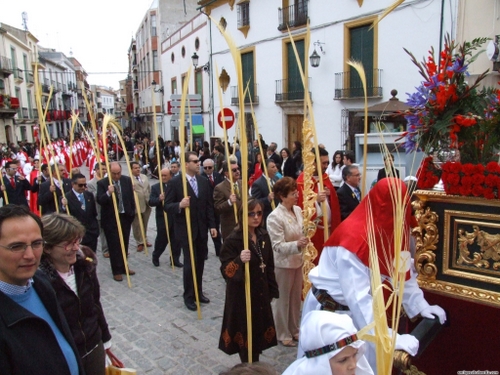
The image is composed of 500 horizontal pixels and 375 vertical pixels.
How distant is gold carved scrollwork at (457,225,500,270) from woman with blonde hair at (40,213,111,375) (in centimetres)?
234

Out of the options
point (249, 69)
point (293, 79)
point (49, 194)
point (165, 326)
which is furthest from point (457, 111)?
point (249, 69)

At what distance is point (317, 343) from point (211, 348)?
2.87m

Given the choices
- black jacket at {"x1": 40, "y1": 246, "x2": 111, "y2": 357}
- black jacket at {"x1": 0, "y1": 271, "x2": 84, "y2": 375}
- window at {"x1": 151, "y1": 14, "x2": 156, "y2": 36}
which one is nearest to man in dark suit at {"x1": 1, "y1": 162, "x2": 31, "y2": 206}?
black jacket at {"x1": 40, "y1": 246, "x2": 111, "y2": 357}

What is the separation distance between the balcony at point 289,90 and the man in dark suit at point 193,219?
12.6 metres

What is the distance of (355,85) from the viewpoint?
14797 mm

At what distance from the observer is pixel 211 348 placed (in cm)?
437

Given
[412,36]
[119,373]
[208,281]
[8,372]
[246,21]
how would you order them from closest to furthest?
[8,372] < [119,373] < [208,281] < [412,36] < [246,21]

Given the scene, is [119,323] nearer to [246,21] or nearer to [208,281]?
[208,281]

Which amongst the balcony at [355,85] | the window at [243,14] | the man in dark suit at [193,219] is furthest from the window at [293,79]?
the man in dark suit at [193,219]

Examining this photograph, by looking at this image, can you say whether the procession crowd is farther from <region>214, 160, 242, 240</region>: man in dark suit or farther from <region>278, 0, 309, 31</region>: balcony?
<region>278, 0, 309, 31</region>: balcony

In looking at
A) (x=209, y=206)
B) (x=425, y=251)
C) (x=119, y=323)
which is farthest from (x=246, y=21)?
(x=425, y=251)

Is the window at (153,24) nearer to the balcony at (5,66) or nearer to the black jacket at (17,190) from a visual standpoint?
the balcony at (5,66)

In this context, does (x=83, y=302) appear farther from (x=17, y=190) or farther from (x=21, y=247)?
(x=17, y=190)

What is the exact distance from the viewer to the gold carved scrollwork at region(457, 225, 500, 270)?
94.1 inches
